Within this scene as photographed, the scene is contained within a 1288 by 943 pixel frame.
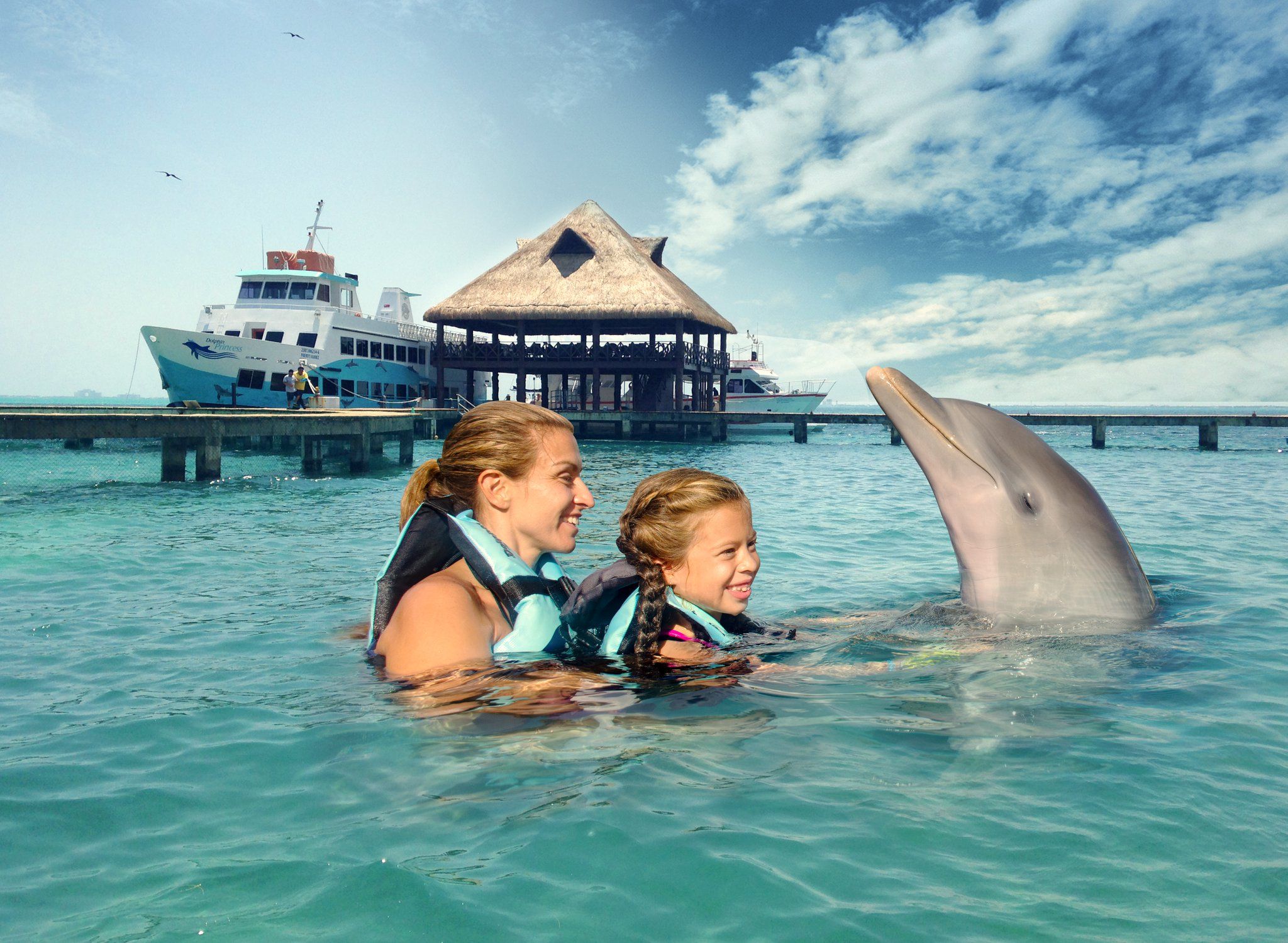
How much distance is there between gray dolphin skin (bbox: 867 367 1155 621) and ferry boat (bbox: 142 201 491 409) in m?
28.7

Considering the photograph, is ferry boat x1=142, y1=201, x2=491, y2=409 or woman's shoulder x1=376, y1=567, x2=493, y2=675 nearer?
woman's shoulder x1=376, y1=567, x2=493, y2=675

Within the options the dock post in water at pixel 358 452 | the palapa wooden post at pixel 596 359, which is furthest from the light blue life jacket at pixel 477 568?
the palapa wooden post at pixel 596 359

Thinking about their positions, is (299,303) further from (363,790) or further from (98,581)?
(363,790)

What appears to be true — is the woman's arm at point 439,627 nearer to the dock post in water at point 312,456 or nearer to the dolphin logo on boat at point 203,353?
the dock post in water at point 312,456

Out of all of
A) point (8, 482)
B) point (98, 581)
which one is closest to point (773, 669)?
point (98, 581)

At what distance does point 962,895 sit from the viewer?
1.89 m

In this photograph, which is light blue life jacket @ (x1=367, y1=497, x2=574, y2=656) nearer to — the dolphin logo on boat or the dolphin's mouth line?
the dolphin's mouth line

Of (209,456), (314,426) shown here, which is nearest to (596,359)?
(314,426)

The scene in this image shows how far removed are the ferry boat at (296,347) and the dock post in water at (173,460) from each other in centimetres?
1409

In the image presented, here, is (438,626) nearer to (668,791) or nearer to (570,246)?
(668,791)

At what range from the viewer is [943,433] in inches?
147

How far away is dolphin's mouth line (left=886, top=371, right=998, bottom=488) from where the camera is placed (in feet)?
12.2

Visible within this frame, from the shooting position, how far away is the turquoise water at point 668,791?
1825 millimetres

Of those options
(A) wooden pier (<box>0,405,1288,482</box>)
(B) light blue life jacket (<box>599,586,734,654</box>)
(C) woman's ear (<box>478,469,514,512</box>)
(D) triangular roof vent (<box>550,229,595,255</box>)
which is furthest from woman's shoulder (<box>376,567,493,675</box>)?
(D) triangular roof vent (<box>550,229,595,255</box>)
